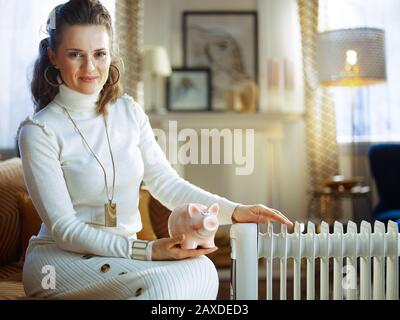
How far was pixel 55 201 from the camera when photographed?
3.15 feet

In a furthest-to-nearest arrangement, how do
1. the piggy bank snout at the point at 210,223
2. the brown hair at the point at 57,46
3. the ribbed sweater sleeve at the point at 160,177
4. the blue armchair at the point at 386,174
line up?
the blue armchair at the point at 386,174, the ribbed sweater sleeve at the point at 160,177, the brown hair at the point at 57,46, the piggy bank snout at the point at 210,223

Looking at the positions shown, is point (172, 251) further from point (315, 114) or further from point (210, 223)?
point (315, 114)

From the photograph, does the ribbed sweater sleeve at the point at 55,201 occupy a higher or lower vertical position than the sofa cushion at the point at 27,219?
higher

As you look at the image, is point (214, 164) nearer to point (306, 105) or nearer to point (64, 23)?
point (306, 105)

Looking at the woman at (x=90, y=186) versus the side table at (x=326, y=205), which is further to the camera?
the side table at (x=326, y=205)

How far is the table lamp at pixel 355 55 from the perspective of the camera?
3107 mm

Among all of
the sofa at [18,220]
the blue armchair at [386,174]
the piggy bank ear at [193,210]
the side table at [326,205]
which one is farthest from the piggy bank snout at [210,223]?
the side table at [326,205]

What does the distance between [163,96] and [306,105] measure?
0.91m

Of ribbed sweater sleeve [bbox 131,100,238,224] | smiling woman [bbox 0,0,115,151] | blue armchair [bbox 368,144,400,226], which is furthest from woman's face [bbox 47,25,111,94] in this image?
smiling woman [bbox 0,0,115,151]

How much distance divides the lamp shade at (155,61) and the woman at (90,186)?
249cm

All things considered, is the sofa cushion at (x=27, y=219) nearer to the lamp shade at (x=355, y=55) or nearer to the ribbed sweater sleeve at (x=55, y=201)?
the ribbed sweater sleeve at (x=55, y=201)

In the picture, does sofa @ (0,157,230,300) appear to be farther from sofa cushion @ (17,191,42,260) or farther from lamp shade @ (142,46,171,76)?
lamp shade @ (142,46,171,76)

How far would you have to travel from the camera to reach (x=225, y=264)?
8.81 ft
